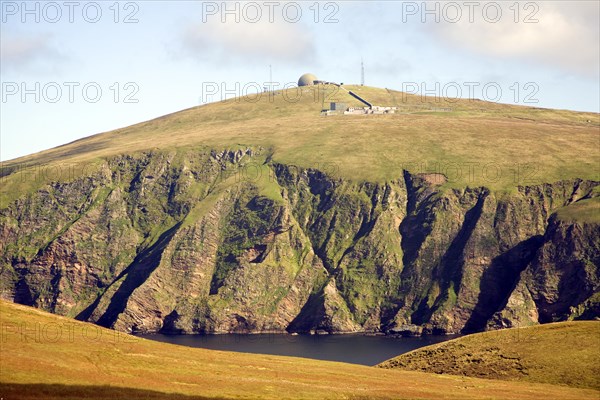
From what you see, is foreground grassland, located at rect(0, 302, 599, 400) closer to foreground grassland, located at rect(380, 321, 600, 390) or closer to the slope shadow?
the slope shadow

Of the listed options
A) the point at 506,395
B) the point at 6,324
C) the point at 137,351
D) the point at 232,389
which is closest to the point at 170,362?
the point at 137,351

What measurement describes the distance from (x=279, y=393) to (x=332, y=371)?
2921cm

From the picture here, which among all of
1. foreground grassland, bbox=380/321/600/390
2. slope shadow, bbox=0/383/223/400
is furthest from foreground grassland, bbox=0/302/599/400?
foreground grassland, bbox=380/321/600/390

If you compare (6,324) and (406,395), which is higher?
(6,324)

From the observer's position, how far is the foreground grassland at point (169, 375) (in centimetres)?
10681

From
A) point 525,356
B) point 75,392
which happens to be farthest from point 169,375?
point 525,356

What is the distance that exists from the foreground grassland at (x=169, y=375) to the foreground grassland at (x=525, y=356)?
8.31 metres

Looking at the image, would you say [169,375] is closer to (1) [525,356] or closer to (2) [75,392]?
(2) [75,392]

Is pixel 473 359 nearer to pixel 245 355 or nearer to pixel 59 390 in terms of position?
pixel 245 355

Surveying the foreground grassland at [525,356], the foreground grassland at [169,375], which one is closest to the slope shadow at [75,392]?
the foreground grassland at [169,375]

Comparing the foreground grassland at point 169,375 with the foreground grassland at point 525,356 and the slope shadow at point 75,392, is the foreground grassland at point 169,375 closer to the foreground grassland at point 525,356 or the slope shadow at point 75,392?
the slope shadow at point 75,392

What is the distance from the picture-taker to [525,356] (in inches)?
6491

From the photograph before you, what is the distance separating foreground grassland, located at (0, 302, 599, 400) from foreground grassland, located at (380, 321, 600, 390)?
8.31m

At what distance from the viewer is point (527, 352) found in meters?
166
